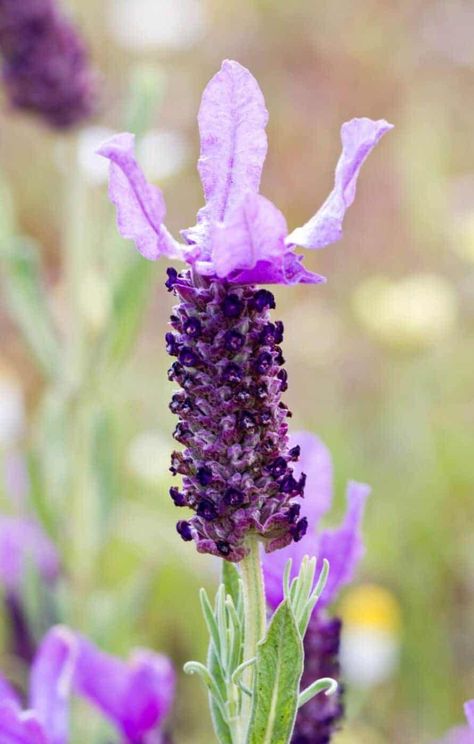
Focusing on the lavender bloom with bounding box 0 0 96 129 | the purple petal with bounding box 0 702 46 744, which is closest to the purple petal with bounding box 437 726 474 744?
the purple petal with bounding box 0 702 46 744

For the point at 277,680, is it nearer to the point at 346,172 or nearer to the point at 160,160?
the point at 346,172

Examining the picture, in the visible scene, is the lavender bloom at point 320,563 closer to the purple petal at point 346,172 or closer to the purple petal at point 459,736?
the purple petal at point 346,172

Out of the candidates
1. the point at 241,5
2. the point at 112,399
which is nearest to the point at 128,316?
the point at 112,399

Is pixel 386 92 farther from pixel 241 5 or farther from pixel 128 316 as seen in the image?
pixel 128 316

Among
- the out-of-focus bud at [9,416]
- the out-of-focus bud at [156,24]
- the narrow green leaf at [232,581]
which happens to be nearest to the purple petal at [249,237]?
the narrow green leaf at [232,581]

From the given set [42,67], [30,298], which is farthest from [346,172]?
[42,67]

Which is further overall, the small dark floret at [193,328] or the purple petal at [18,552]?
the purple petal at [18,552]
